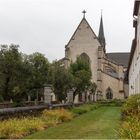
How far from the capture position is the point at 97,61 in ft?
271

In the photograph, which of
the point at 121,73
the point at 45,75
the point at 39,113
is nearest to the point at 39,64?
the point at 45,75

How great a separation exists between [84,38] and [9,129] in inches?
2768

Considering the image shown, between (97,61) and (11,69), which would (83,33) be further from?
(11,69)

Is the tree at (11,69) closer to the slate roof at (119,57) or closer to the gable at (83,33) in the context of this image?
the gable at (83,33)

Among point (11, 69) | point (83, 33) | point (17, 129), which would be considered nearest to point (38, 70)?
point (11, 69)

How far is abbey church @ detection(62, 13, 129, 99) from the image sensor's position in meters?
81.5

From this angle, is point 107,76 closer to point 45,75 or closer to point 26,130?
point 45,75

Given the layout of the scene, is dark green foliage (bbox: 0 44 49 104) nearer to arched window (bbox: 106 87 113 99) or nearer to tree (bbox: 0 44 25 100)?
tree (bbox: 0 44 25 100)

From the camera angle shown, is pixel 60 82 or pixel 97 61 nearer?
pixel 60 82

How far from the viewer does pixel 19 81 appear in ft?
110

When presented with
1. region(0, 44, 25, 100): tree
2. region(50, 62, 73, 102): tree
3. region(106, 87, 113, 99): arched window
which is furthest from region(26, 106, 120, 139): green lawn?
region(106, 87, 113, 99): arched window

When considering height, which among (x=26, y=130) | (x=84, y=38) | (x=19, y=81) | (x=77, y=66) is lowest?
(x=26, y=130)

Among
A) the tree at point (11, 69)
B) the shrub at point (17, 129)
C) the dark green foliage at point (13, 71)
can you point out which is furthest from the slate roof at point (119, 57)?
the shrub at point (17, 129)

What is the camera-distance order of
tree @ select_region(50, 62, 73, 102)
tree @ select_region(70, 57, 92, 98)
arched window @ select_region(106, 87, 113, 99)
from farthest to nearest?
arched window @ select_region(106, 87, 113, 99) < tree @ select_region(70, 57, 92, 98) < tree @ select_region(50, 62, 73, 102)
